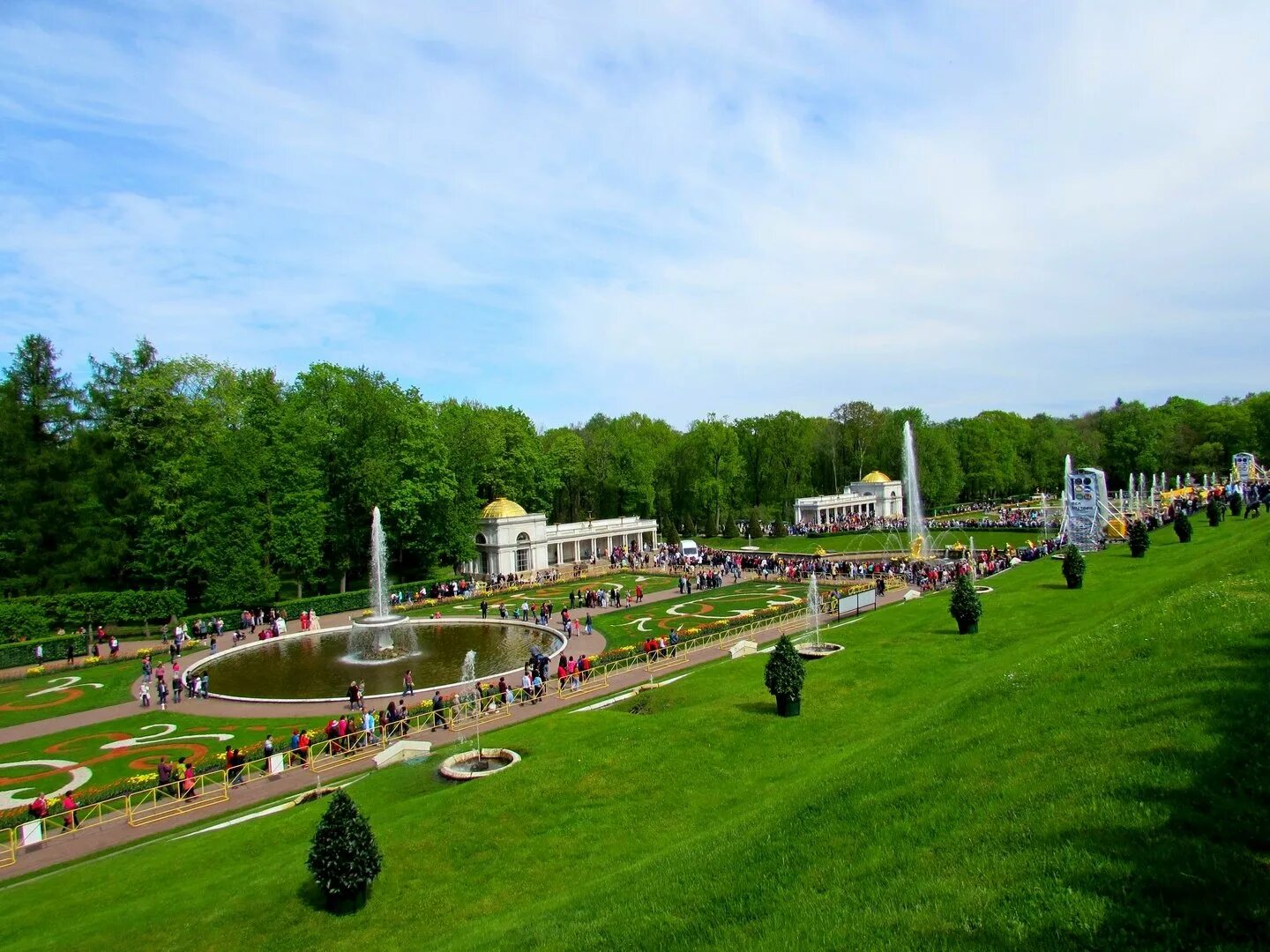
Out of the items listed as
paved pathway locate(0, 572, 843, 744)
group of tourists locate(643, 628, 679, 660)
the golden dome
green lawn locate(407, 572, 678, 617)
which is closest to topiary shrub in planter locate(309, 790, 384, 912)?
paved pathway locate(0, 572, 843, 744)

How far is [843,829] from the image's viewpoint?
10234 mm

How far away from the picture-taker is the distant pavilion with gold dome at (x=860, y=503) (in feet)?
302

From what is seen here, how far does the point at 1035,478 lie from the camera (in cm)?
11712

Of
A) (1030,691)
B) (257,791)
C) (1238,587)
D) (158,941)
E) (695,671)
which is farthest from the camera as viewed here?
(695,671)

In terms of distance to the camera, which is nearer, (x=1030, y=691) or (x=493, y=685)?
(x=1030, y=691)

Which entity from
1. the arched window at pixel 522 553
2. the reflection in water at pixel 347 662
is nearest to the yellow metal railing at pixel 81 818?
the reflection in water at pixel 347 662

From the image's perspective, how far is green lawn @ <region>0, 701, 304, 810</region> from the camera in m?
22.9

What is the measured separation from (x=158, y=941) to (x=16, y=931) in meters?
3.65

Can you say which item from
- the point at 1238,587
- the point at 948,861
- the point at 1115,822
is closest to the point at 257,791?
the point at 948,861

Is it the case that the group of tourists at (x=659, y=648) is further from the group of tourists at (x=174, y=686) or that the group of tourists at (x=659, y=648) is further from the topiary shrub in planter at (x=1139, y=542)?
the topiary shrub in planter at (x=1139, y=542)

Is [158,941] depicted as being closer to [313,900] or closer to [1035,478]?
[313,900]

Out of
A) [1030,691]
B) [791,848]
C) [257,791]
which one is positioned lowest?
[257,791]

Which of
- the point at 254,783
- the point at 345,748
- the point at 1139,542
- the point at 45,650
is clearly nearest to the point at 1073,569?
the point at 1139,542

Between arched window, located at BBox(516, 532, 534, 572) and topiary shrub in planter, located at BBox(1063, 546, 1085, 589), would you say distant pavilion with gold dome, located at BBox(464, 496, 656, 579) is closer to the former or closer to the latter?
arched window, located at BBox(516, 532, 534, 572)
